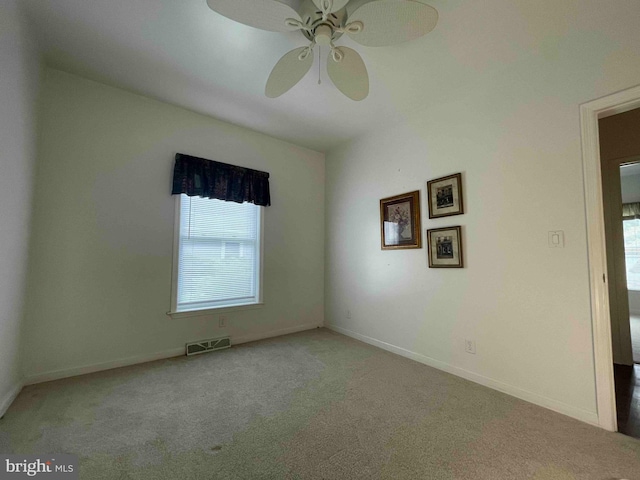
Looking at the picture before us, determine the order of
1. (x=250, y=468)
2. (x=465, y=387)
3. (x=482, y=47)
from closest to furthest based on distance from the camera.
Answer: (x=250, y=468)
(x=482, y=47)
(x=465, y=387)

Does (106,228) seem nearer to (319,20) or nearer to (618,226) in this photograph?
(319,20)

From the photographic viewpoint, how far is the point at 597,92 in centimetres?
178

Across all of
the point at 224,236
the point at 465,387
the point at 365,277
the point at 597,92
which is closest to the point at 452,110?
the point at 597,92

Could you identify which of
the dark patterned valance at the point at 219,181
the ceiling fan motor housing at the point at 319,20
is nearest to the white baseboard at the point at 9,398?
the dark patterned valance at the point at 219,181

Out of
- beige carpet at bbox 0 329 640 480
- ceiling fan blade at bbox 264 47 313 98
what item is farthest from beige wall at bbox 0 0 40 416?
ceiling fan blade at bbox 264 47 313 98

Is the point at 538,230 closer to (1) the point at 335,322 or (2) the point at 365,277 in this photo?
(2) the point at 365,277

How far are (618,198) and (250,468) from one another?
4.23m

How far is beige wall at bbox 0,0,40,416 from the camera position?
5.34 ft

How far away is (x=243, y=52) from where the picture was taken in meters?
2.08

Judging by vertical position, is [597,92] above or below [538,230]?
above

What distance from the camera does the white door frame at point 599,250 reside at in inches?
66.1

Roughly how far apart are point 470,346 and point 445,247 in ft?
3.00

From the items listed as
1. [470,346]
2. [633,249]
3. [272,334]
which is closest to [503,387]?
[470,346]

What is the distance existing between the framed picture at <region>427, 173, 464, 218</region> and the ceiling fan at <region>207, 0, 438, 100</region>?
51.3 inches
